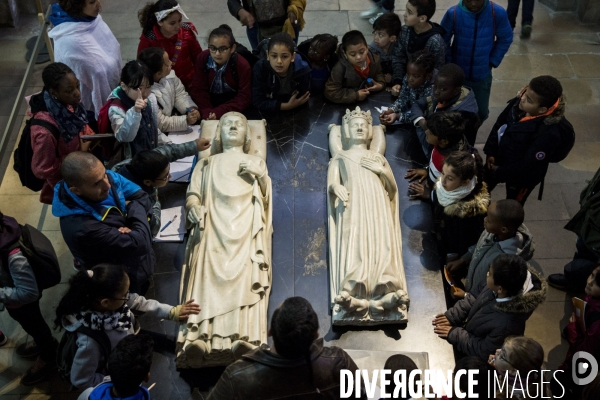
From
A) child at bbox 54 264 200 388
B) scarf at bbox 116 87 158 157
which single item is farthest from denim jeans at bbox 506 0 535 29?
child at bbox 54 264 200 388

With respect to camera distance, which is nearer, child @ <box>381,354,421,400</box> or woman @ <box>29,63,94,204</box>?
child @ <box>381,354,421,400</box>

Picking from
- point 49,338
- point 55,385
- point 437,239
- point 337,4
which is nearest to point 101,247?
point 49,338

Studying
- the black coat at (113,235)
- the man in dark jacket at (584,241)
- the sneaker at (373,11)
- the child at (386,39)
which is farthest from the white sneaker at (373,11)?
the black coat at (113,235)

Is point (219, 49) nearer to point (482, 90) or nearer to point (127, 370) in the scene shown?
point (482, 90)

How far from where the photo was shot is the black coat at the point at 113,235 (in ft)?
15.3

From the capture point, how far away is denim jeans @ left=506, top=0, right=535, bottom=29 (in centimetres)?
930

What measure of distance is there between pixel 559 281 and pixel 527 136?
60.9 inches

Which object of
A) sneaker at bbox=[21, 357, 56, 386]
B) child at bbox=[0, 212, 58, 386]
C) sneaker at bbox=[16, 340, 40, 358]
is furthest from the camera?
sneaker at bbox=[16, 340, 40, 358]

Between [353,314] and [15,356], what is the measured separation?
10.2 feet

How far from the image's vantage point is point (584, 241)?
561 cm

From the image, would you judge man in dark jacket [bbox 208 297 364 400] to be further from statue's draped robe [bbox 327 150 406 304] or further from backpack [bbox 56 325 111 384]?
statue's draped robe [bbox 327 150 406 304]

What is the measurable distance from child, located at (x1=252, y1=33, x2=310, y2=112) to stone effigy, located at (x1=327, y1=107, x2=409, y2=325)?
91cm

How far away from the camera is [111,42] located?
22.7ft

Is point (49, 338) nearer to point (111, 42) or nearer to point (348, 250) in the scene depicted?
point (348, 250)
